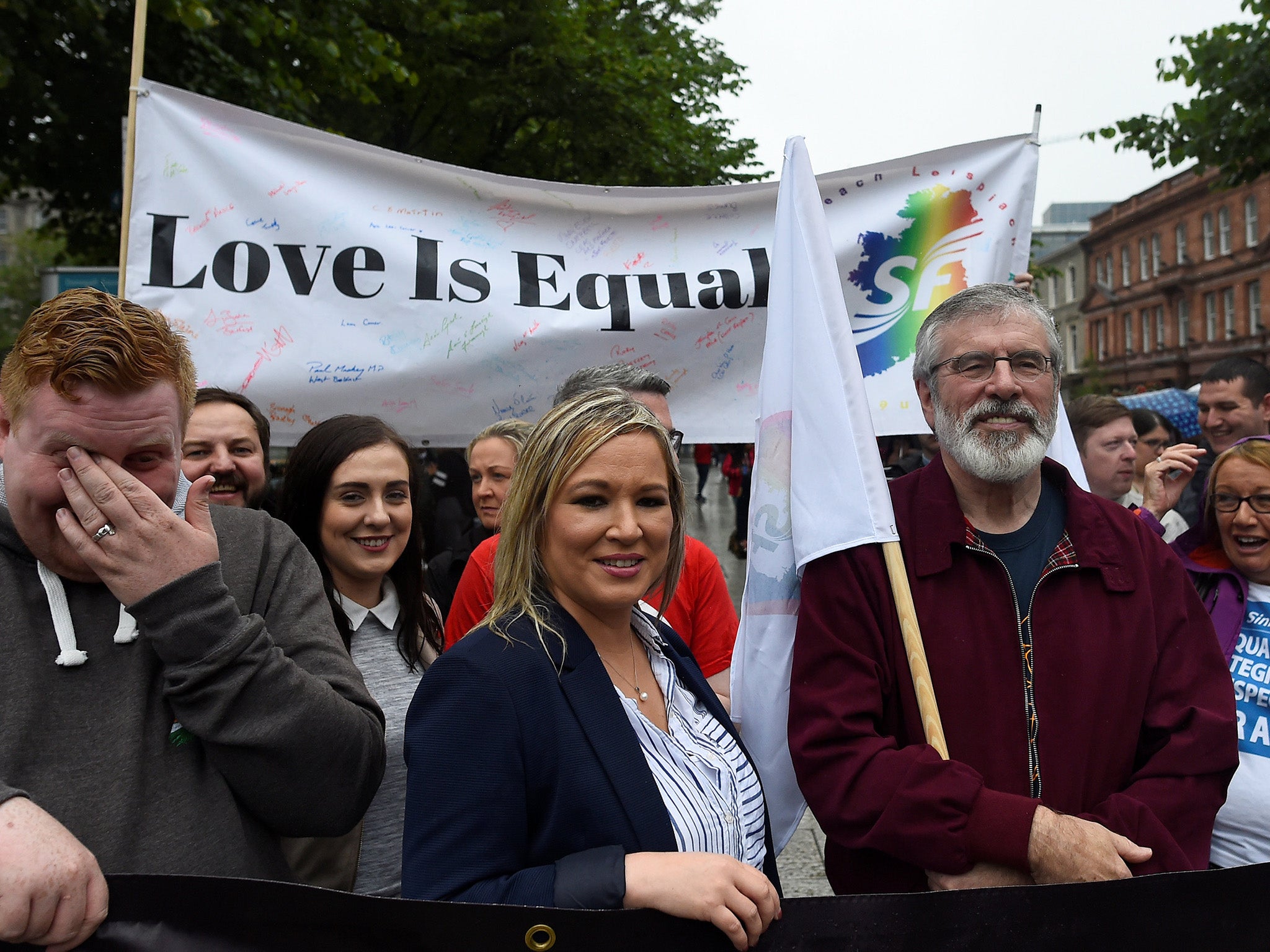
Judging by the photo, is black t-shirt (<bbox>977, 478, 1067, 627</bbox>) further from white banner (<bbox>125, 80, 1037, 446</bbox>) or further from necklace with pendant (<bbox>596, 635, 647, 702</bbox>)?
white banner (<bbox>125, 80, 1037, 446</bbox>)

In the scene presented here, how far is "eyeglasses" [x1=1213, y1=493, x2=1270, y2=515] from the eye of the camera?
8.43ft

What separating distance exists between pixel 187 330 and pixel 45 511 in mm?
2188

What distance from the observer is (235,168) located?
3559mm

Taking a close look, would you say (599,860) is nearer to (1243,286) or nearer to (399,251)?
(399,251)

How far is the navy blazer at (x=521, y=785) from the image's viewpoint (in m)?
1.44

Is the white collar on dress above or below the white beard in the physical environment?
below

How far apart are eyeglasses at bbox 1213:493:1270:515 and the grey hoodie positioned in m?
2.31

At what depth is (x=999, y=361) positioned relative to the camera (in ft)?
7.03

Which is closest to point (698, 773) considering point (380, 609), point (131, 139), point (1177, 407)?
point (380, 609)

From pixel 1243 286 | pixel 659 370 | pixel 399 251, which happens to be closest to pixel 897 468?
pixel 659 370

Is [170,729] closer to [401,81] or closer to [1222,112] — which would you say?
[401,81]
